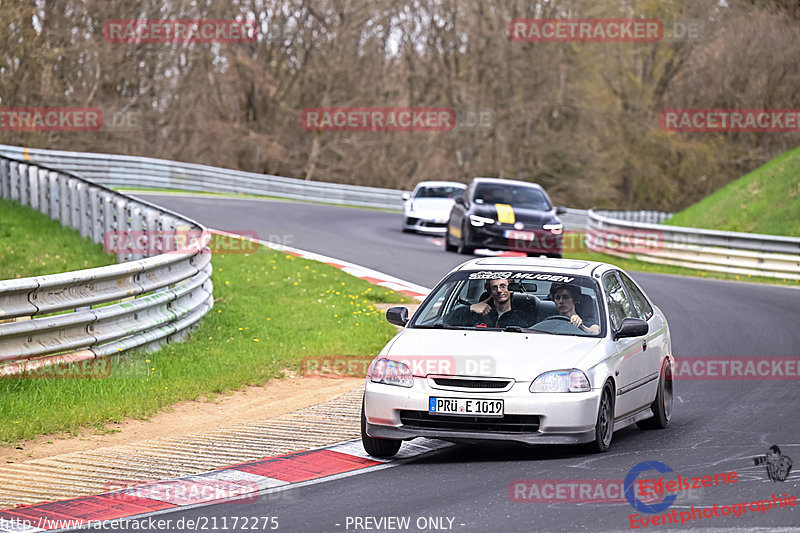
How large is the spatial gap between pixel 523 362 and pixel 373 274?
12.0 meters

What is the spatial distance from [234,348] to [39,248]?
6.94m

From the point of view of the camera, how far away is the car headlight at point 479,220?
78.6ft

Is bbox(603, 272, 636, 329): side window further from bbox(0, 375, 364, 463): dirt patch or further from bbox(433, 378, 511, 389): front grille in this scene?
bbox(0, 375, 364, 463): dirt patch

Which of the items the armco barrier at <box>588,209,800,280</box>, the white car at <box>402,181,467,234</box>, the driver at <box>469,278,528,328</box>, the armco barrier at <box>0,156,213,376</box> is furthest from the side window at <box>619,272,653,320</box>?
the white car at <box>402,181,467,234</box>

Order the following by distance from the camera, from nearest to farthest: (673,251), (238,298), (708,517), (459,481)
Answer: (708,517) < (459,481) < (238,298) < (673,251)

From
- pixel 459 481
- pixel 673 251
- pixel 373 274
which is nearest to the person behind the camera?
pixel 459 481

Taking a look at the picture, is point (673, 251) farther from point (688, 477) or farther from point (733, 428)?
point (688, 477)

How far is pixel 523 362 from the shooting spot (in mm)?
8008

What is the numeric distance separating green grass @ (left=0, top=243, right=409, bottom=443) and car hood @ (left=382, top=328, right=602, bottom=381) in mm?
2662

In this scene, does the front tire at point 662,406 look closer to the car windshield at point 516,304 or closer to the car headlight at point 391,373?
the car windshield at point 516,304

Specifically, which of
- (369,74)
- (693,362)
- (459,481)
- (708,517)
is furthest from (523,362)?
(369,74)

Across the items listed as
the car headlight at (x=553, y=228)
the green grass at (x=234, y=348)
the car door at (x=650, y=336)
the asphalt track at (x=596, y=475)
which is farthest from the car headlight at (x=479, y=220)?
the car door at (x=650, y=336)

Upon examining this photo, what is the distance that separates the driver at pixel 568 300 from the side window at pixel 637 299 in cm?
100

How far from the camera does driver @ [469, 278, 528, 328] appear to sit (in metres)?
8.95
